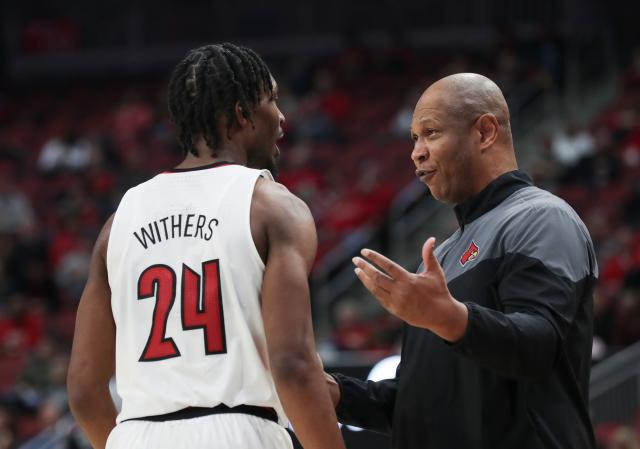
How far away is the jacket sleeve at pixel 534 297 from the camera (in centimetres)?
309

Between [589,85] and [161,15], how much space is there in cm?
895

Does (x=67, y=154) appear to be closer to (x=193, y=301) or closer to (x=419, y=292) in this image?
(x=193, y=301)

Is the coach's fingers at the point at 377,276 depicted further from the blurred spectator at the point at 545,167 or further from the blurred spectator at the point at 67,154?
the blurred spectator at the point at 67,154

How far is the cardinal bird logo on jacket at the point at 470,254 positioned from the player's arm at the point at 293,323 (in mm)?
533

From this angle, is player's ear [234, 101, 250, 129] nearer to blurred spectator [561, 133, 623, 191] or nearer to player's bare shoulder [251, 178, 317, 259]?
player's bare shoulder [251, 178, 317, 259]

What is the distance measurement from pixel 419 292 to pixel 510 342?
294 millimetres

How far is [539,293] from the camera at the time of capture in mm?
3254

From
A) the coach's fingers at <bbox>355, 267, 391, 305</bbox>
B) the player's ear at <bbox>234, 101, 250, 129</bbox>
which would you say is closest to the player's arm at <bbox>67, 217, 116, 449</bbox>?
the player's ear at <bbox>234, 101, 250, 129</bbox>

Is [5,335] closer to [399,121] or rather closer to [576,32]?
[399,121]

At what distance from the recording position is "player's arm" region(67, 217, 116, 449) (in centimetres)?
354

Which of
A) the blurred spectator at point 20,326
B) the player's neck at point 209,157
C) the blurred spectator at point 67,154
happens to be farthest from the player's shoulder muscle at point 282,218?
the blurred spectator at point 67,154

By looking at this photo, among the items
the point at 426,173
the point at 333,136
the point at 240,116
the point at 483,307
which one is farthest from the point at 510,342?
the point at 333,136

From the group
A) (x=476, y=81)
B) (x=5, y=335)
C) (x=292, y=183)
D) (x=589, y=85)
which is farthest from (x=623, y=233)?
(x=476, y=81)

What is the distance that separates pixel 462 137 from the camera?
145 inches
